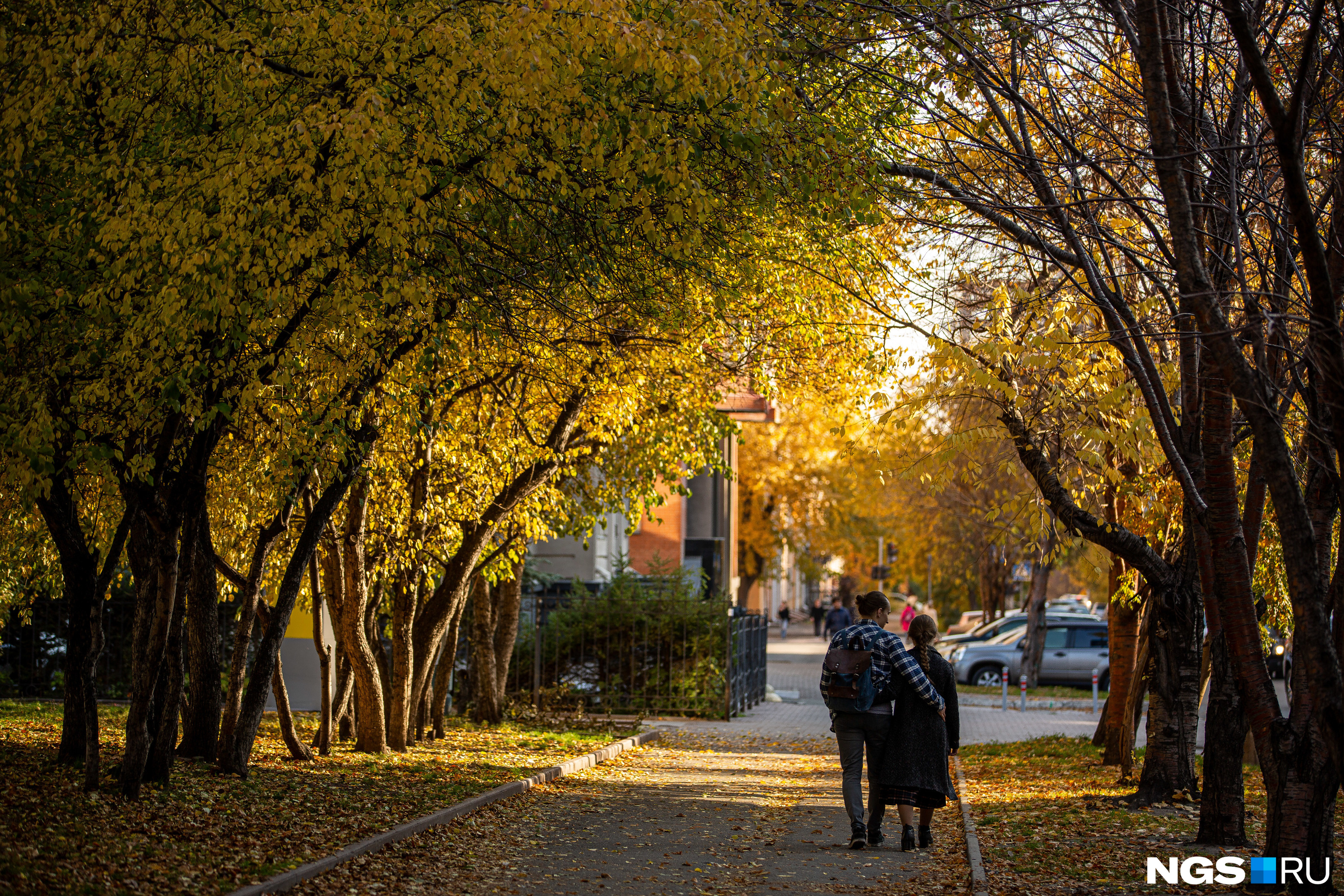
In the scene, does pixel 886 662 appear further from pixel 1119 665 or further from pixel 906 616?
pixel 906 616

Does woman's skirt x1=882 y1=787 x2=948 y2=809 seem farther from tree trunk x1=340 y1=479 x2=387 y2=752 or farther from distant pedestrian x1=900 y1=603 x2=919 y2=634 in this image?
distant pedestrian x1=900 y1=603 x2=919 y2=634

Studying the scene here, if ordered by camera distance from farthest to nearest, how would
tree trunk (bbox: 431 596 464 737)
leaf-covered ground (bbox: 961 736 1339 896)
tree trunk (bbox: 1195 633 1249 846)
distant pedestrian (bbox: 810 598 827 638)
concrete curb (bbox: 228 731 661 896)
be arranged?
distant pedestrian (bbox: 810 598 827 638), tree trunk (bbox: 431 596 464 737), tree trunk (bbox: 1195 633 1249 846), leaf-covered ground (bbox: 961 736 1339 896), concrete curb (bbox: 228 731 661 896)

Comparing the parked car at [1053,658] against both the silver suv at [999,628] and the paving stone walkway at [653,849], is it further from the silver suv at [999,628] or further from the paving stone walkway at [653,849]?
the paving stone walkway at [653,849]

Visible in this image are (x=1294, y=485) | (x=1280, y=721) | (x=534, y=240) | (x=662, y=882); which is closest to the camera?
(x=1294, y=485)

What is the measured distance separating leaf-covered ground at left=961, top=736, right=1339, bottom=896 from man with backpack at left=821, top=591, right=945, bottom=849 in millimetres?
975

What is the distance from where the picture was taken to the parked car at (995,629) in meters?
30.9

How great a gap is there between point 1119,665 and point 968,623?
3422cm

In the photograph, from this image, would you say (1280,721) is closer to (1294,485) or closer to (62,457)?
(1294,485)

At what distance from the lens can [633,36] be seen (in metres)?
7.33

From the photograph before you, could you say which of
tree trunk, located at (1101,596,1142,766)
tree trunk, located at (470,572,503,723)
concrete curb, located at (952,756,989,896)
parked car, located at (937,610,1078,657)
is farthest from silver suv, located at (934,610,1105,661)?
concrete curb, located at (952,756,989,896)

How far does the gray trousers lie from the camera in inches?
352

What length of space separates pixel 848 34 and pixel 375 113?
13.3 ft

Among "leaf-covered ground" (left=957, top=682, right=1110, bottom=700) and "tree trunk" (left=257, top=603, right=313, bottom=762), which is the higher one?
"tree trunk" (left=257, top=603, right=313, bottom=762)

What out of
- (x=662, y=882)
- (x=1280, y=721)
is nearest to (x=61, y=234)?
(x=662, y=882)
